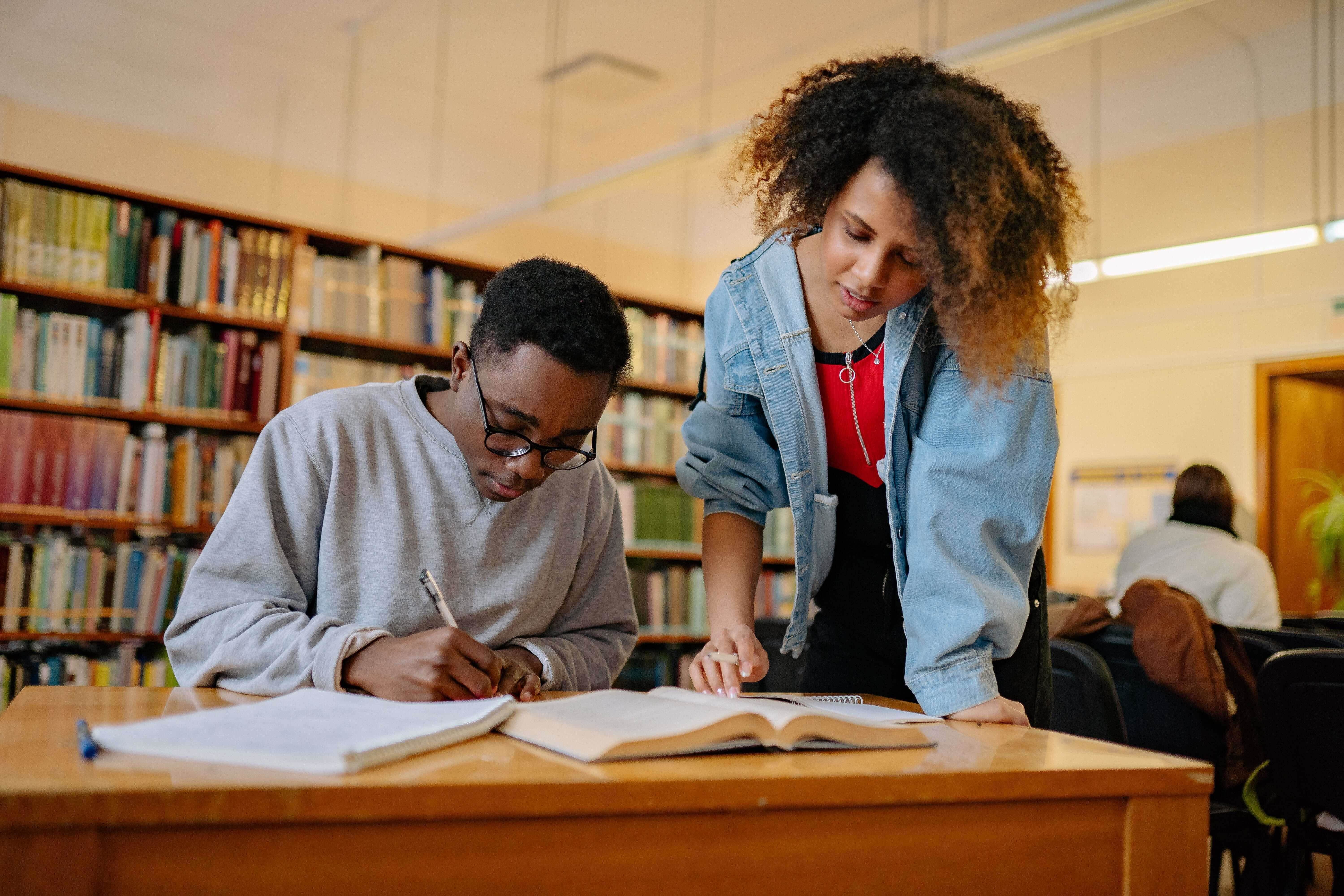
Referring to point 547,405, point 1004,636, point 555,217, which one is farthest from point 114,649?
point 555,217

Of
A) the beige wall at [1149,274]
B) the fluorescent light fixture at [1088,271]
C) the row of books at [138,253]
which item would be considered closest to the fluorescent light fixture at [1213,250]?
the fluorescent light fixture at [1088,271]

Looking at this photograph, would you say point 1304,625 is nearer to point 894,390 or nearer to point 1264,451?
point 1264,451

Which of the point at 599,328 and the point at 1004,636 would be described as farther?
the point at 599,328

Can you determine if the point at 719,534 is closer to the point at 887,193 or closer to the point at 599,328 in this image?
the point at 599,328

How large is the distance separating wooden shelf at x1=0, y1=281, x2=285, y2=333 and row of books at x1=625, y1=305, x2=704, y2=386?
4.82ft

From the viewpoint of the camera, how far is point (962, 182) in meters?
1.09

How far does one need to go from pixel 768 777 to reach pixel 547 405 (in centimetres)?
65

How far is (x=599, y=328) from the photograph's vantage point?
1353 millimetres

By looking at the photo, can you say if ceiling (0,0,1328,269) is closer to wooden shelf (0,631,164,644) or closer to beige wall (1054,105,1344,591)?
beige wall (1054,105,1344,591)

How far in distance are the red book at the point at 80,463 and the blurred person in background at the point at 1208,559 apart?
3.22 metres

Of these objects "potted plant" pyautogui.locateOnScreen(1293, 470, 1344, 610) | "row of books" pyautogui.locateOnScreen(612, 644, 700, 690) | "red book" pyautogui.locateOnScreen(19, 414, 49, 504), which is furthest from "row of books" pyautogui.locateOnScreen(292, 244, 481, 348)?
"potted plant" pyautogui.locateOnScreen(1293, 470, 1344, 610)

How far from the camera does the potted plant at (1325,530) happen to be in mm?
5359

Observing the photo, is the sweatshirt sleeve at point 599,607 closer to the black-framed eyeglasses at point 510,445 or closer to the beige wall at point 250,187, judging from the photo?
the black-framed eyeglasses at point 510,445

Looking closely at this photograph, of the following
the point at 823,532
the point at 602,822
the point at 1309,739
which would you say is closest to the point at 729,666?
the point at 823,532
